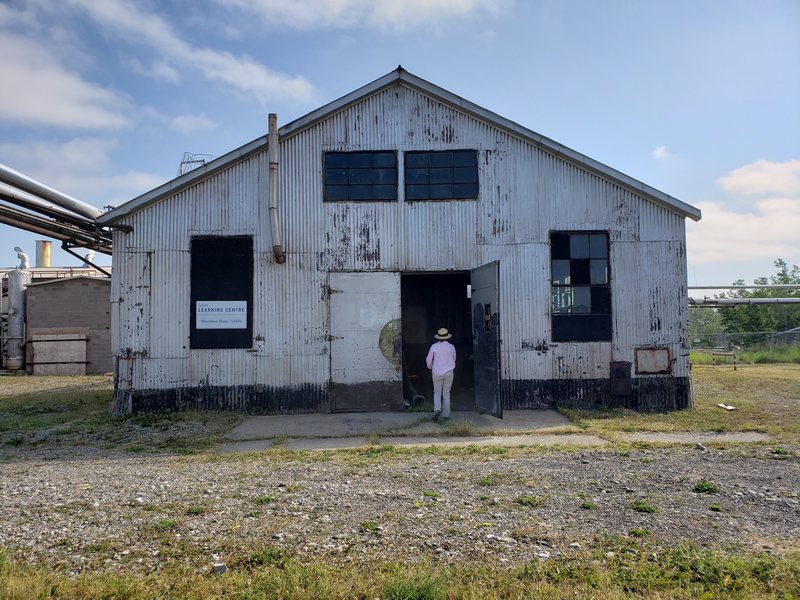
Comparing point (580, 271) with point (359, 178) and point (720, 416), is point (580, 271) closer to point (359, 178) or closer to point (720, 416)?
point (720, 416)

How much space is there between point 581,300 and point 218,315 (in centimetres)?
776

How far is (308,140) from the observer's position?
12602mm

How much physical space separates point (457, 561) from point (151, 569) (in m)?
2.35

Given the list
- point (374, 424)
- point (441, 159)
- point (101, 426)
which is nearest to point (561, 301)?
point (441, 159)

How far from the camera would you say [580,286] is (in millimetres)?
12547

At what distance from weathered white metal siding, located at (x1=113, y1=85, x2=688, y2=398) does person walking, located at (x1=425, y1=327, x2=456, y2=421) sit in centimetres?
171

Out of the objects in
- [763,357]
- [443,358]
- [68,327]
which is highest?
[68,327]

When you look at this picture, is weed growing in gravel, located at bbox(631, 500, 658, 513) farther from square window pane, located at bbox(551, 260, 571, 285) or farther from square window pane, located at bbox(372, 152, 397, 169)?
square window pane, located at bbox(372, 152, 397, 169)

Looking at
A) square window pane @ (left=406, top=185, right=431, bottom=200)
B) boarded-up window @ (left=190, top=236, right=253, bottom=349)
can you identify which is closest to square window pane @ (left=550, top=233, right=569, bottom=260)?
square window pane @ (left=406, top=185, right=431, bottom=200)

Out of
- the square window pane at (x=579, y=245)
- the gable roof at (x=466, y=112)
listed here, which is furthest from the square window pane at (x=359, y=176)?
the square window pane at (x=579, y=245)

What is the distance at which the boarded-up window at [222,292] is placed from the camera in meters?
12.2

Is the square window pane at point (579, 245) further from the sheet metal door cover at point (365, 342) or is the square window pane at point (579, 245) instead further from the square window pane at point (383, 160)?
the square window pane at point (383, 160)

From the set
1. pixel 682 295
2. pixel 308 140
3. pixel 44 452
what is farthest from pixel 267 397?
pixel 682 295

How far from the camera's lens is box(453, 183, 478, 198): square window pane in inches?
498
